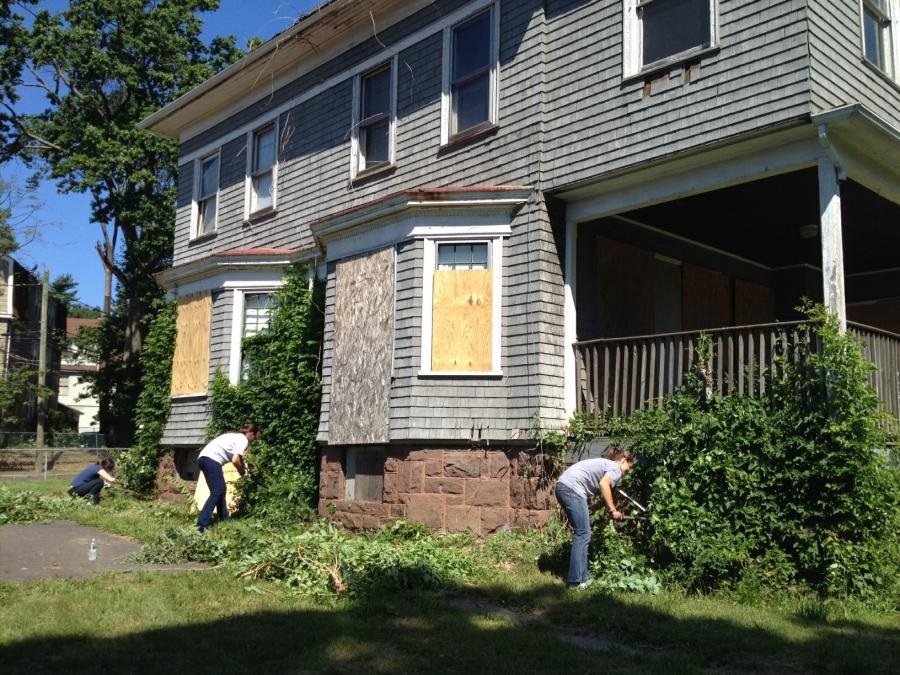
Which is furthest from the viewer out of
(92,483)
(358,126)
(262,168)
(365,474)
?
(262,168)

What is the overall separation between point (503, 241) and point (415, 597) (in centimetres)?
529

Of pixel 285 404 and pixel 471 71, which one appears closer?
pixel 471 71

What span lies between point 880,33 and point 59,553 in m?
12.0

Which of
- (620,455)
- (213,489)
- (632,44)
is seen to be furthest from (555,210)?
(213,489)

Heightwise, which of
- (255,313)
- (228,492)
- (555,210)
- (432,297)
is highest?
(555,210)

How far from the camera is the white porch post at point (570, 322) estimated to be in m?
11.8

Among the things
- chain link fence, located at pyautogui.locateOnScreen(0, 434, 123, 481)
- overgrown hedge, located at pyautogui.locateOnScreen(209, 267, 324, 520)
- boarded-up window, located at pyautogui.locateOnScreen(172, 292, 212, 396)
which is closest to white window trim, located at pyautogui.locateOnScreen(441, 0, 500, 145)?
overgrown hedge, located at pyautogui.locateOnScreen(209, 267, 324, 520)

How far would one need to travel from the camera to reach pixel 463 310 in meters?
12.1

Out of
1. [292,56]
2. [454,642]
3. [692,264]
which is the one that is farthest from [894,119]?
[292,56]

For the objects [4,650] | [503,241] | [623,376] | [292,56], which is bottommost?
[4,650]

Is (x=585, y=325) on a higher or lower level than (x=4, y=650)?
higher

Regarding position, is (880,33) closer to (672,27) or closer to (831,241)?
(672,27)

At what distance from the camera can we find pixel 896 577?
832cm

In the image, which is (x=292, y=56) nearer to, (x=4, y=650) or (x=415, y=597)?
(x=415, y=597)
